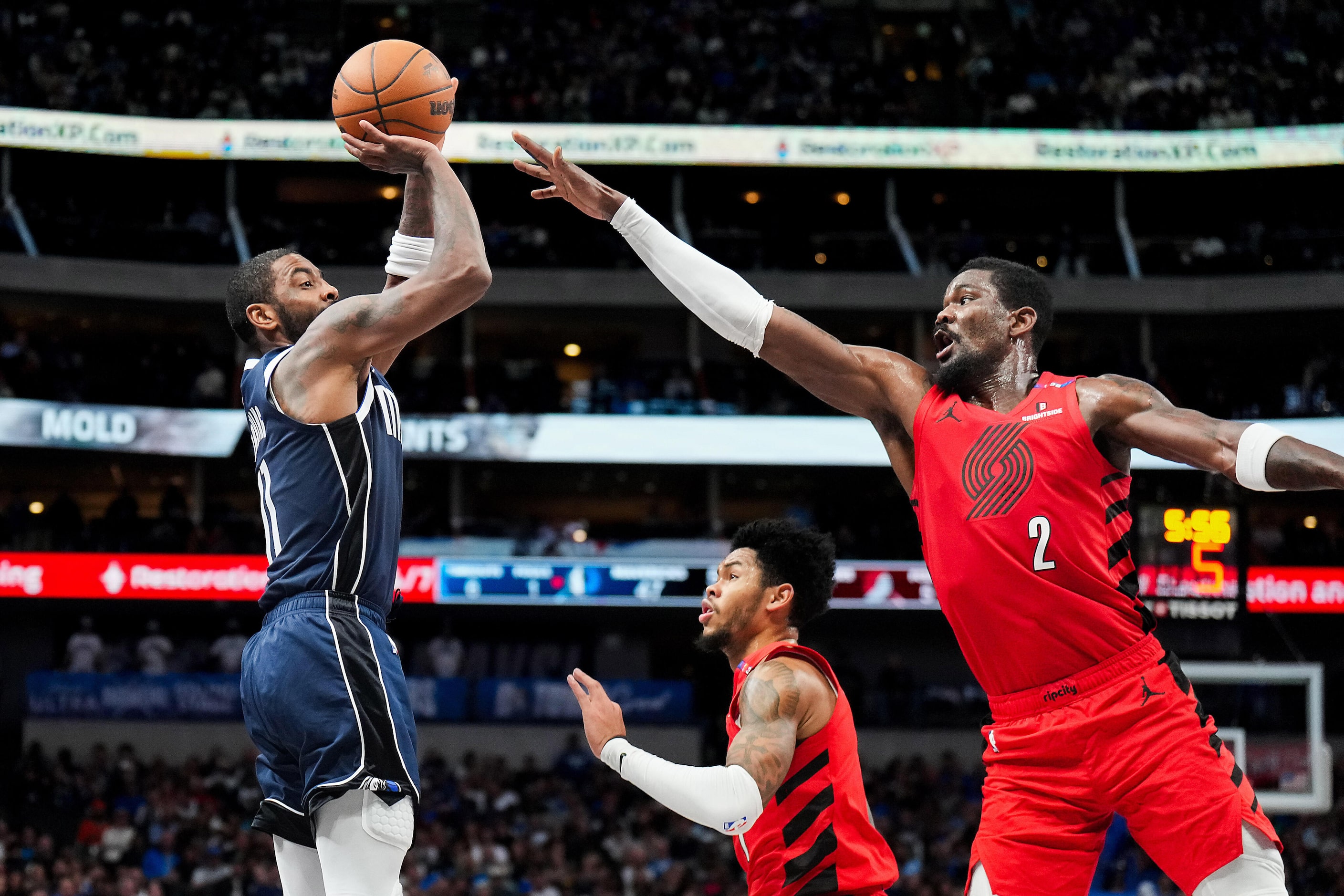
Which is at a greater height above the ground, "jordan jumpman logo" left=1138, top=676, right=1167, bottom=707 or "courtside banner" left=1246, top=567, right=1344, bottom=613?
"jordan jumpman logo" left=1138, top=676, right=1167, bottom=707

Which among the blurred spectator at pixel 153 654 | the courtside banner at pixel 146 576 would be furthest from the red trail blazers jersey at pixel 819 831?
the blurred spectator at pixel 153 654

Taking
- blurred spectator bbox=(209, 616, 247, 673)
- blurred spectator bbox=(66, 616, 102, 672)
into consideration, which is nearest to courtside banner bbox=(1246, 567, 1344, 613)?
blurred spectator bbox=(209, 616, 247, 673)

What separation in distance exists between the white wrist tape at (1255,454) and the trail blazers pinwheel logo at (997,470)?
22.0 inches

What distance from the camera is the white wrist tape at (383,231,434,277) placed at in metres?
4.76

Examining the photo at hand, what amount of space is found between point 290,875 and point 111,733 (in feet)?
64.0

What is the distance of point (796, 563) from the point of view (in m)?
4.57

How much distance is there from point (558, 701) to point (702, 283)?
61.6 ft

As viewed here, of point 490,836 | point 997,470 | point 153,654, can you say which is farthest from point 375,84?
point 153,654

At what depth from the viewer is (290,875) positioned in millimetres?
4020

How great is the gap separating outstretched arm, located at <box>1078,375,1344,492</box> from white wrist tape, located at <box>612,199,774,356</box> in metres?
0.99

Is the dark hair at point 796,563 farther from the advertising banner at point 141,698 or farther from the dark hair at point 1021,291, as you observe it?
the advertising banner at point 141,698

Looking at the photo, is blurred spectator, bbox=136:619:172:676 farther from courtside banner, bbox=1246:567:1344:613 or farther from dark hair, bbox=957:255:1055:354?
dark hair, bbox=957:255:1055:354

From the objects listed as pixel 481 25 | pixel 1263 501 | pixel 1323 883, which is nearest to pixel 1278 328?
pixel 1263 501

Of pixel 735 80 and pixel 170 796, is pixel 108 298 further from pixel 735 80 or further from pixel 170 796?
pixel 735 80
